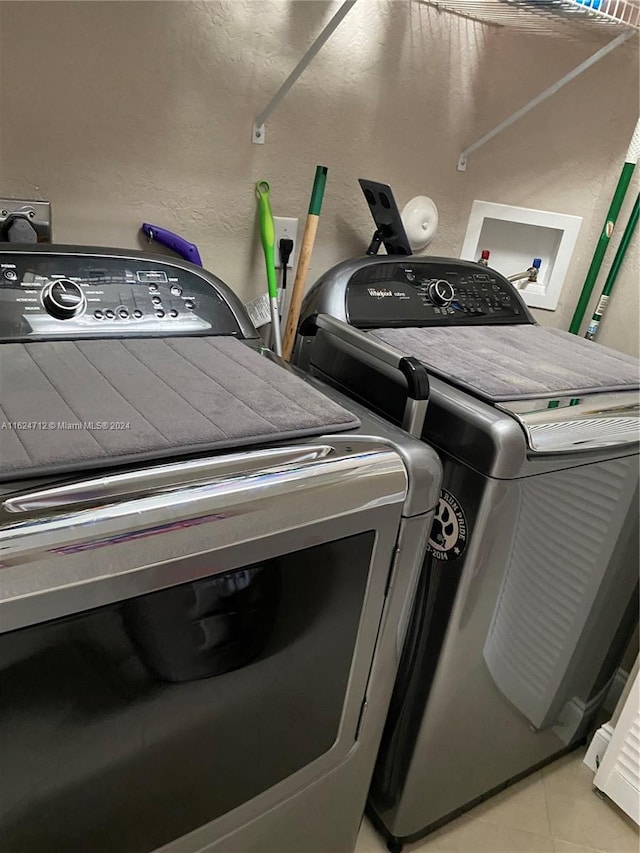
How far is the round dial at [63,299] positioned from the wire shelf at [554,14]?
3.66 feet

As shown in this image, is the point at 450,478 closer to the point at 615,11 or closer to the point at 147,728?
the point at 147,728

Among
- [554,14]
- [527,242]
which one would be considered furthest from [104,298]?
[527,242]

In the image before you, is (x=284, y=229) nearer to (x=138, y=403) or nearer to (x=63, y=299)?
(x=63, y=299)

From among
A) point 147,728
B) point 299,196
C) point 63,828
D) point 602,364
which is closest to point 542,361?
point 602,364

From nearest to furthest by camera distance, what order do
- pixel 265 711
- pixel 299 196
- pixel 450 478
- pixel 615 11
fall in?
pixel 265 711
pixel 450 478
pixel 615 11
pixel 299 196

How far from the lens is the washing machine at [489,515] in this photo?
1.05 m

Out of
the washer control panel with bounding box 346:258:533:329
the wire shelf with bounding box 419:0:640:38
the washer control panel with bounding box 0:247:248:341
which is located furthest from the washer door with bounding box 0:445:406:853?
the wire shelf with bounding box 419:0:640:38

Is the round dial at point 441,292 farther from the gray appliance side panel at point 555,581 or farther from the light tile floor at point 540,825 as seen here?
the light tile floor at point 540,825

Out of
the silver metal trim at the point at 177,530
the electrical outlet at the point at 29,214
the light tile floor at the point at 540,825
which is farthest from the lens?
the light tile floor at the point at 540,825

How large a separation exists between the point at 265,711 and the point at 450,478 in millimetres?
475

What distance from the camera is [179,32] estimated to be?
4.12 feet

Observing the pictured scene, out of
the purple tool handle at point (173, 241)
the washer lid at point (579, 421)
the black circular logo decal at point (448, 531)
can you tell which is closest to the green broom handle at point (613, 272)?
the washer lid at point (579, 421)

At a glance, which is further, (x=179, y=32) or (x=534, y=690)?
(x=534, y=690)

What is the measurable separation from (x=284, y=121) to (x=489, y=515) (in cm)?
100
